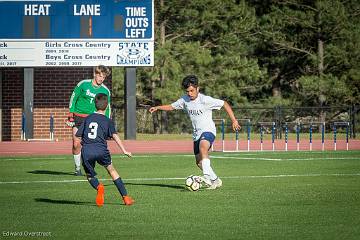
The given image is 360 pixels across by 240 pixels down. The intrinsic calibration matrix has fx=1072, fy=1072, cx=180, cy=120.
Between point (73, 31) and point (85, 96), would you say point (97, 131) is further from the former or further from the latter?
point (73, 31)

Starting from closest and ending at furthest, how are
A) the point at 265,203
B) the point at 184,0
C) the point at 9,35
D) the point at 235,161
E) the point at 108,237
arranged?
the point at 108,237 < the point at 265,203 < the point at 235,161 < the point at 9,35 < the point at 184,0

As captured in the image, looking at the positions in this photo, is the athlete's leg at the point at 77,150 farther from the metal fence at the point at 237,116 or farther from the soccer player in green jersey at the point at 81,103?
the metal fence at the point at 237,116

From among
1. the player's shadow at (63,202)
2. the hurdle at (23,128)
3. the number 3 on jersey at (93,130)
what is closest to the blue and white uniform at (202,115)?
the player's shadow at (63,202)

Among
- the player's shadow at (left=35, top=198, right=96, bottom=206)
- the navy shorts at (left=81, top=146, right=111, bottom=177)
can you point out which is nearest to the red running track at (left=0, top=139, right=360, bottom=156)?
the player's shadow at (left=35, top=198, right=96, bottom=206)

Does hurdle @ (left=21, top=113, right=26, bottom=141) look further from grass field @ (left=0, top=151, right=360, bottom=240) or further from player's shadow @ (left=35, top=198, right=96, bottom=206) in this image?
player's shadow @ (left=35, top=198, right=96, bottom=206)

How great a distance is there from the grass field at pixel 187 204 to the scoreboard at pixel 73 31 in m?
15.7

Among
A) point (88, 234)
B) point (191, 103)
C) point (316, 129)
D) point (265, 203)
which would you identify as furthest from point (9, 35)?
point (88, 234)

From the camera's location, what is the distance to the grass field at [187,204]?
11625 millimetres

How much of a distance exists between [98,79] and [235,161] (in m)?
7.36

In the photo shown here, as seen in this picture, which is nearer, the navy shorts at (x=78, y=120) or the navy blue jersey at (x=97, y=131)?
the navy blue jersey at (x=97, y=131)

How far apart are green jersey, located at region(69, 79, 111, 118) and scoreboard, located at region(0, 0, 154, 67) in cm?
1871

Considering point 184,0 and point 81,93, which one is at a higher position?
point 184,0

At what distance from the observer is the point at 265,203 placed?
48.0 feet

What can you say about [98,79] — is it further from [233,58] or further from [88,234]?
[233,58]
